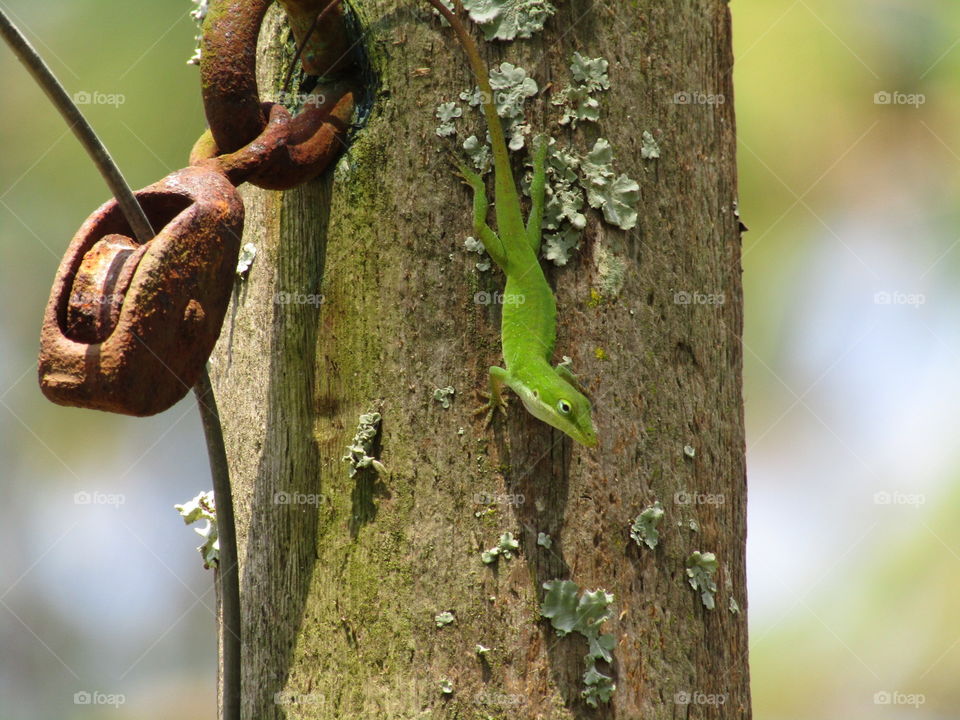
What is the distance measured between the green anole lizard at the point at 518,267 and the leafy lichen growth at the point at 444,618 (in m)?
0.39

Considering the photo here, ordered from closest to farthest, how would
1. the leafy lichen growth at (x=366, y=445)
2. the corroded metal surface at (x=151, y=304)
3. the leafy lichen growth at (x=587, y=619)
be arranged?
the corroded metal surface at (x=151, y=304), the leafy lichen growth at (x=587, y=619), the leafy lichen growth at (x=366, y=445)

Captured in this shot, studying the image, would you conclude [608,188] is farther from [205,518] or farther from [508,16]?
[205,518]

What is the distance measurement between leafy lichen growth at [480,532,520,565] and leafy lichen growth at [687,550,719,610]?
1.33 ft

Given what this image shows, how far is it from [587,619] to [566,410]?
15.8 inches

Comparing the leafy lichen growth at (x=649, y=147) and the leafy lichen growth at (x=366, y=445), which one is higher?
the leafy lichen growth at (x=649, y=147)

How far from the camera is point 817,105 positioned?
28.8 ft

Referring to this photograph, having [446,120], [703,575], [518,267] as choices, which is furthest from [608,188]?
[703,575]

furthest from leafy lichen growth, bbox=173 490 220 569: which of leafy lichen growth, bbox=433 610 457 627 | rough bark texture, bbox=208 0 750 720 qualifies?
leafy lichen growth, bbox=433 610 457 627

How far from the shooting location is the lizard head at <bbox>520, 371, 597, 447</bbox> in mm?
1653

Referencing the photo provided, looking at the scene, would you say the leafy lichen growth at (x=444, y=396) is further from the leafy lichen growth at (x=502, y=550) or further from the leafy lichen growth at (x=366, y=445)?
the leafy lichen growth at (x=502, y=550)

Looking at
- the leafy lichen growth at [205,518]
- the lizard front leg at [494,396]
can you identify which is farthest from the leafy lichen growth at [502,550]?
the leafy lichen growth at [205,518]

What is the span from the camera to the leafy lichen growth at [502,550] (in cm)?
165

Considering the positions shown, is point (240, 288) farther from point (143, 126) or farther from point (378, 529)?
point (143, 126)

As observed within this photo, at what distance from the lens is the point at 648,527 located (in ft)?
5.63
